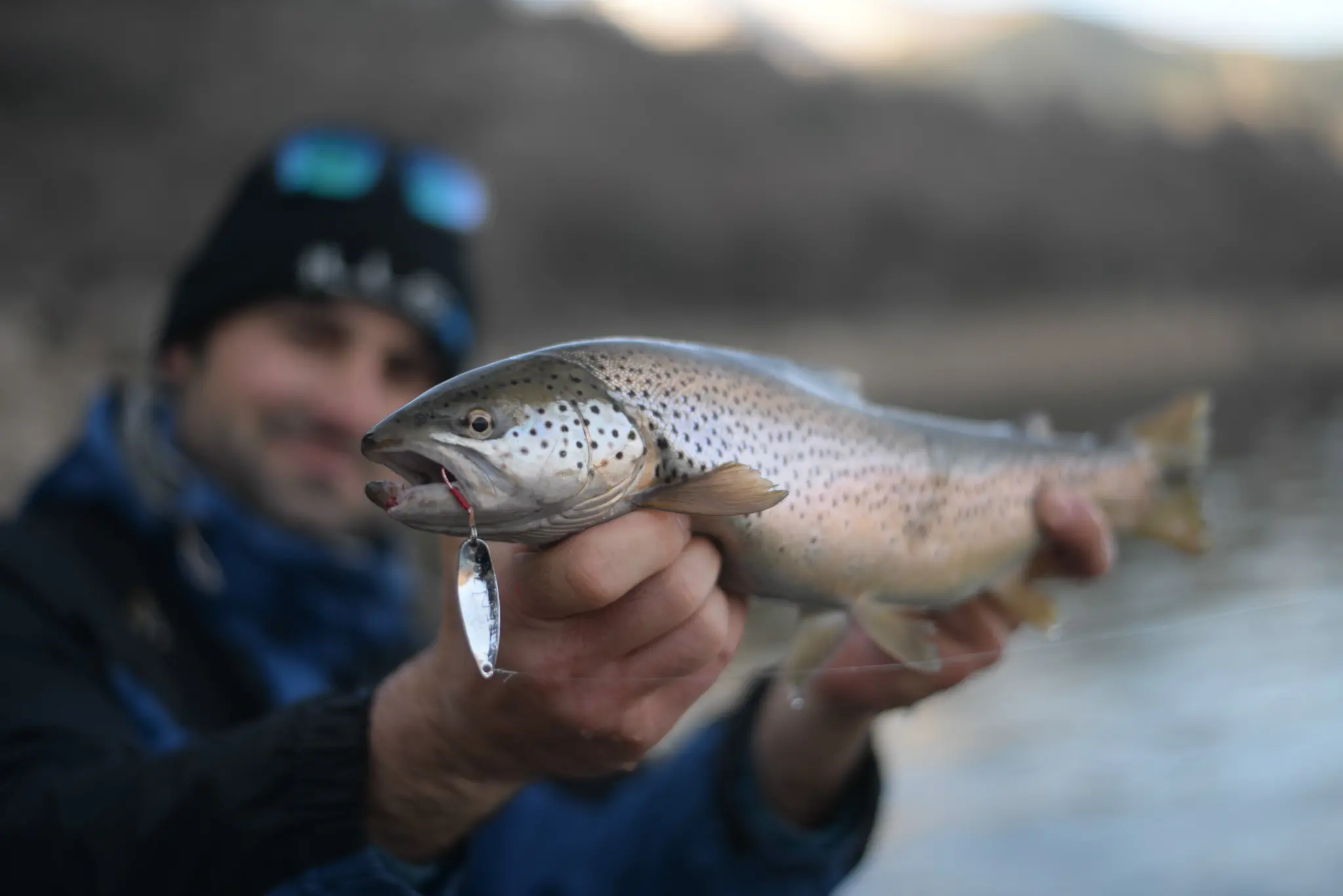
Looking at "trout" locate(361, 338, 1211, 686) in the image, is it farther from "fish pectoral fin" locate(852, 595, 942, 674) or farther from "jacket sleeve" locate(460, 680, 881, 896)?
"jacket sleeve" locate(460, 680, 881, 896)

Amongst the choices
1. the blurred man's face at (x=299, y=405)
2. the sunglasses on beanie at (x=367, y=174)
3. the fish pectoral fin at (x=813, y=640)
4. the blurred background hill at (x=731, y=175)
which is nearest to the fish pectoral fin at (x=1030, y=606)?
the fish pectoral fin at (x=813, y=640)

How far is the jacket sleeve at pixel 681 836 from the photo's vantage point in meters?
2.76

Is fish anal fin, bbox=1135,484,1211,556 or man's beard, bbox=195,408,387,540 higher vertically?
fish anal fin, bbox=1135,484,1211,556

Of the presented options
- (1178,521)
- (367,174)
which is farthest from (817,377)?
(367,174)

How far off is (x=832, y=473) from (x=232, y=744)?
1088 mm

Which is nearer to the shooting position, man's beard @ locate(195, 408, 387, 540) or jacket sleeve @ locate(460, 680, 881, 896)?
jacket sleeve @ locate(460, 680, 881, 896)

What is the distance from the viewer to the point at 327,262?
12.1ft

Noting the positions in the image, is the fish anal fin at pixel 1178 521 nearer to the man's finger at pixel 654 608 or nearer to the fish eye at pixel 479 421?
the man's finger at pixel 654 608

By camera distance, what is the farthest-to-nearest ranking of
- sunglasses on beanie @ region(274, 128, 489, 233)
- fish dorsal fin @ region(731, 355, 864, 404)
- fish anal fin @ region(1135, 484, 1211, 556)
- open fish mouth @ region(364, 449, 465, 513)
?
1. sunglasses on beanie @ region(274, 128, 489, 233)
2. fish anal fin @ region(1135, 484, 1211, 556)
3. fish dorsal fin @ region(731, 355, 864, 404)
4. open fish mouth @ region(364, 449, 465, 513)

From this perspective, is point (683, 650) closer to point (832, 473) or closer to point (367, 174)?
point (832, 473)

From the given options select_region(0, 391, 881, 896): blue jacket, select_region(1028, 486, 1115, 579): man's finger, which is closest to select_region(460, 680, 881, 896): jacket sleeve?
select_region(0, 391, 881, 896): blue jacket

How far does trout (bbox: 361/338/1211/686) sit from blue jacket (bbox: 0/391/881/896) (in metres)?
0.65

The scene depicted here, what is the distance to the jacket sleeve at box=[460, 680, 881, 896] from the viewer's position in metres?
2.76

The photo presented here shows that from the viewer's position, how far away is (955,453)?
2078 millimetres
